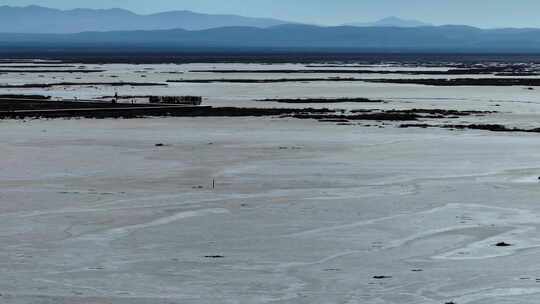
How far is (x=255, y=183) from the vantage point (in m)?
21.9

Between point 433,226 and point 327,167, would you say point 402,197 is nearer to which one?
point 433,226

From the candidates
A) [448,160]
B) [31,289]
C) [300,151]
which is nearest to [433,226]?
[31,289]

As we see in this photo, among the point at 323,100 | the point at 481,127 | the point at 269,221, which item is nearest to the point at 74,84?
the point at 323,100

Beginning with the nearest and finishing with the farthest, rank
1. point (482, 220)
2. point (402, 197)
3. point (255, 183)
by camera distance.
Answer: point (482, 220)
point (402, 197)
point (255, 183)

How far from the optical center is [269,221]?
57.2 feet

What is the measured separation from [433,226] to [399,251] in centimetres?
204

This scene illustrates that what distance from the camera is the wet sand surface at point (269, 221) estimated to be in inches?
511

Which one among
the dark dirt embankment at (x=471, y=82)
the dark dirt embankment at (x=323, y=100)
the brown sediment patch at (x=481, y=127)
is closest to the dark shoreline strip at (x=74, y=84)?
the dark dirt embankment at (x=471, y=82)

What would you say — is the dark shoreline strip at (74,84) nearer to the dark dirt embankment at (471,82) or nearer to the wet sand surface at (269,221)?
A: the dark dirt embankment at (471,82)

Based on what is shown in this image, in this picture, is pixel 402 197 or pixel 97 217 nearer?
pixel 97 217

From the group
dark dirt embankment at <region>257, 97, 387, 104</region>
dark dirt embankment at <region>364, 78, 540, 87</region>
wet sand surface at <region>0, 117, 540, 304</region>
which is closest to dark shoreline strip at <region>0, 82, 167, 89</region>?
dark dirt embankment at <region>364, 78, 540, 87</region>

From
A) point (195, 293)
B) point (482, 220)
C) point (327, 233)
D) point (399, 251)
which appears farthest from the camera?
point (482, 220)

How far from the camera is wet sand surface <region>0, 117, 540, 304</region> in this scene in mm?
12969

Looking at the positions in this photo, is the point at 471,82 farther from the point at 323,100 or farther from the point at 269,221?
the point at 269,221
